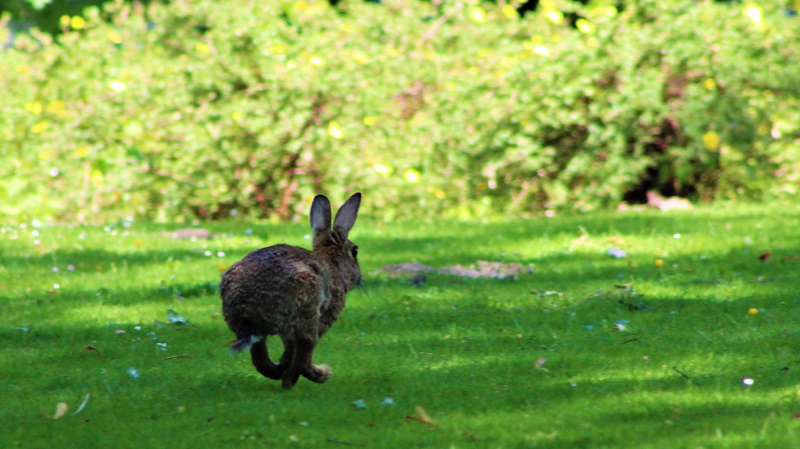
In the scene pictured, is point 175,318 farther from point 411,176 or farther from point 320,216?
point 411,176

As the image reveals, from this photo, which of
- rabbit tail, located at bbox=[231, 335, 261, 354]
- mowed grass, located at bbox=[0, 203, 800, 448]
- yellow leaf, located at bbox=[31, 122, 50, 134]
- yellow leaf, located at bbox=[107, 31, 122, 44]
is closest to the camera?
mowed grass, located at bbox=[0, 203, 800, 448]

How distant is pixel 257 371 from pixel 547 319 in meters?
2.37

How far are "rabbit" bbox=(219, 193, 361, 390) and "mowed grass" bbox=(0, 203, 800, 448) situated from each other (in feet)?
0.67

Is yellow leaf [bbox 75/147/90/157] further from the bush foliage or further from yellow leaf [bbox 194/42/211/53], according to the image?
yellow leaf [bbox 194/42/211/53]

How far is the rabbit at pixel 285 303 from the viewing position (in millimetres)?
5539

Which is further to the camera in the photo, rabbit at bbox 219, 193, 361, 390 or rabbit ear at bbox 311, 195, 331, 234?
rabbit ear at bbox 311, 195, 331, 234

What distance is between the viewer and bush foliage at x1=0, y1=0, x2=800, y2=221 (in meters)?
12.6

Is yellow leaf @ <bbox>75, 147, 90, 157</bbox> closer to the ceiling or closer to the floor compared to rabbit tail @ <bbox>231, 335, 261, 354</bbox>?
closer to the ceiling

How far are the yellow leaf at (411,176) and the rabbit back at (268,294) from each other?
7.22 meters

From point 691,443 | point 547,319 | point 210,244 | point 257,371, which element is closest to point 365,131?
point 210,244

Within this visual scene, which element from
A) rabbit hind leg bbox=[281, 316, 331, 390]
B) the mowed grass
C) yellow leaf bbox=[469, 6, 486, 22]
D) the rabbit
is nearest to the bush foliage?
yellow leaf bbox=[469, 6, 486, 22]

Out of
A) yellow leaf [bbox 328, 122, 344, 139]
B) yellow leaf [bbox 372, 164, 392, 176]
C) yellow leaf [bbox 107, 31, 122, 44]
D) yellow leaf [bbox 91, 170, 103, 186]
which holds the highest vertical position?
yellow leaf [bbox 107, 31, 122, 44]

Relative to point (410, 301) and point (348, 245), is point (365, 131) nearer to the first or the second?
point (410, 301)

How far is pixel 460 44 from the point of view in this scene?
14.5 meters
